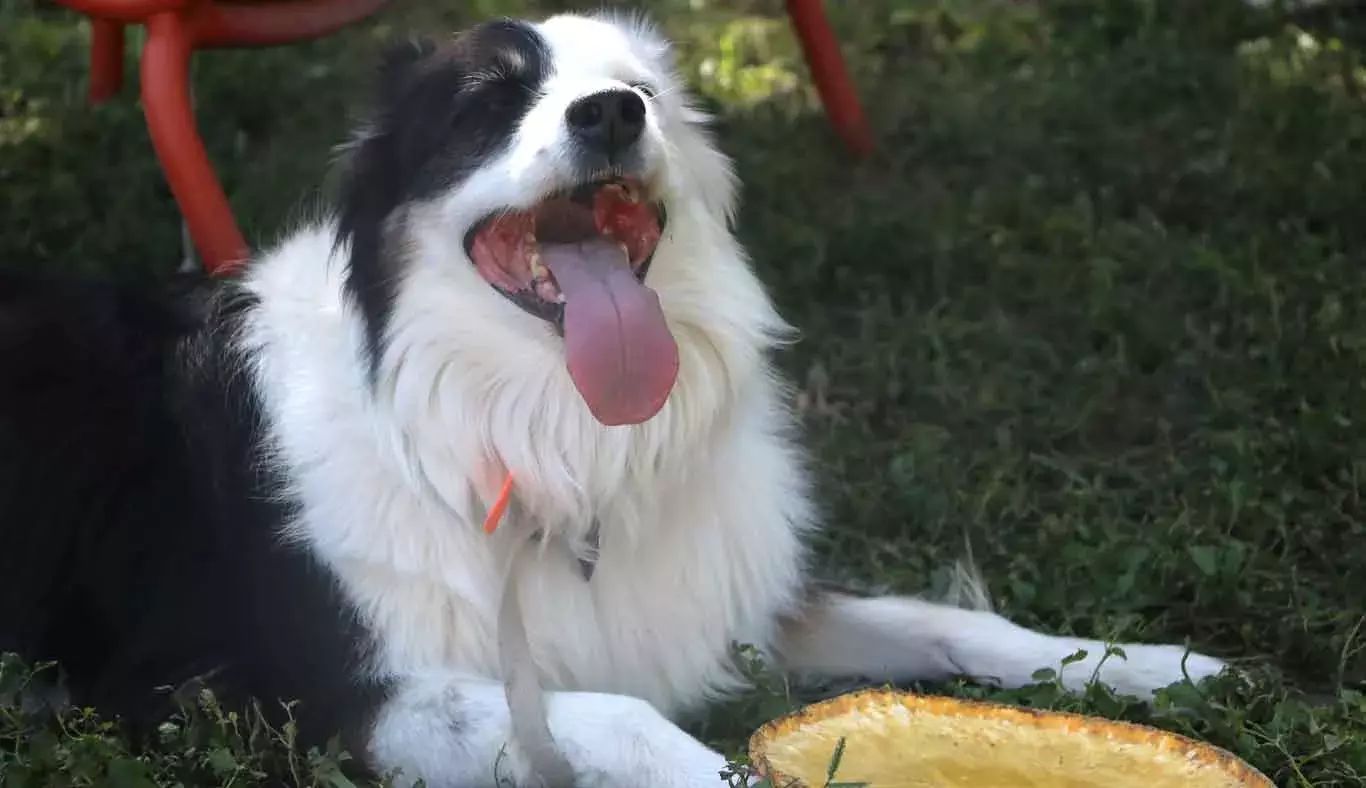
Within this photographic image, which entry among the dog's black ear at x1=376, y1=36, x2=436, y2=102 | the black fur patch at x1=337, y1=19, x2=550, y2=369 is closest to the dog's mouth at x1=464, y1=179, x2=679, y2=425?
the black fur patch at x1=337, y1=19, x2=550, y2=369

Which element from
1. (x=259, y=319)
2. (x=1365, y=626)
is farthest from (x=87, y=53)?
(x=1365, y=626)

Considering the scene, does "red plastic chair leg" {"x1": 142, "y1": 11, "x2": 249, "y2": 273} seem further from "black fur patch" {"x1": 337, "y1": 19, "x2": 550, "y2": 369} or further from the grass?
"black fur patch" {"x1": 337, "y1": 19, "x2": 550, "y2": 369}

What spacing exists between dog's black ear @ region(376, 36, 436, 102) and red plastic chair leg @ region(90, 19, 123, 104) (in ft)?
10.5

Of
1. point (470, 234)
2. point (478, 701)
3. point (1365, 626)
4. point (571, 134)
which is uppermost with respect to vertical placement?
point (571, 134)

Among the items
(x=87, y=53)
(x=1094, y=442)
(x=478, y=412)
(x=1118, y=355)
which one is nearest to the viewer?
(x=478, y=412)

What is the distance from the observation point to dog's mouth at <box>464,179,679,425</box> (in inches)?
104

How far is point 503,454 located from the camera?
2.80 m

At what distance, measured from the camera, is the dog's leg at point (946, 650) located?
301cm

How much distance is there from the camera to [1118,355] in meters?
4.36

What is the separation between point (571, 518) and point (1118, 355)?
2.12 metres

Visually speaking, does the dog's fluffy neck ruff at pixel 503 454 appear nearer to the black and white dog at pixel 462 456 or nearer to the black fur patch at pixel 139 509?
the black and white dog at pixel 462 456

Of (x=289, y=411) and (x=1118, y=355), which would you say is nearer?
(x=289, y=411)

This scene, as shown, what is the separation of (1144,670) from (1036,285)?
1990mm

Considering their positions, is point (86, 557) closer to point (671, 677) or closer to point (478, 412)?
point (478, 412)
